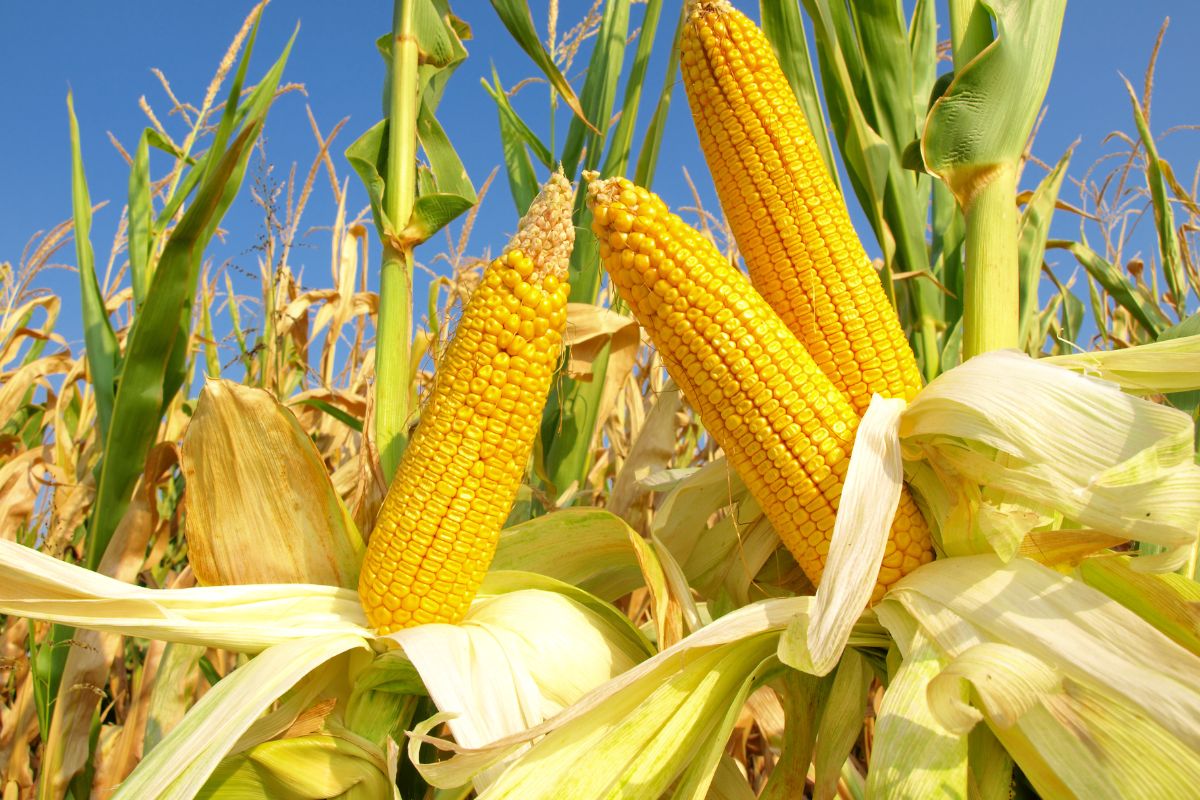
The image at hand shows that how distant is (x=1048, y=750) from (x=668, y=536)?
3.07 ft

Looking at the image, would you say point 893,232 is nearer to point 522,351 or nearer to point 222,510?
point 522,351

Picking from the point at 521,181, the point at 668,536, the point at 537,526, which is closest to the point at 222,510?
the point at 537,526

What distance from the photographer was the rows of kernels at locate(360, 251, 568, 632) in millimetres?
1517

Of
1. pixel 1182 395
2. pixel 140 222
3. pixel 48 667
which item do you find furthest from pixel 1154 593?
pixel 140 222

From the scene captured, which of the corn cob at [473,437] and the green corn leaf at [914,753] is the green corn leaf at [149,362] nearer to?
the corn cob at [473,437]

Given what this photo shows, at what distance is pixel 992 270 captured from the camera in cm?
164

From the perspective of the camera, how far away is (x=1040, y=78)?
5.60ft

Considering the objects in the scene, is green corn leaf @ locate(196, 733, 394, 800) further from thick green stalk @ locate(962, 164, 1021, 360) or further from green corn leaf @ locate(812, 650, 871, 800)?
thick green stalk @ locate(962, 164, 1021, 360)

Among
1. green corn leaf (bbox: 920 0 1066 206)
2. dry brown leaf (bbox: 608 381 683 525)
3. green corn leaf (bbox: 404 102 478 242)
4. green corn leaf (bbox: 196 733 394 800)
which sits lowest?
green corn leaf (bbox: 196 733 394 800)

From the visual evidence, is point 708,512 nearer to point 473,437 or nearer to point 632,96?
point 473,437

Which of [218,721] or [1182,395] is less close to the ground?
[1182,395]

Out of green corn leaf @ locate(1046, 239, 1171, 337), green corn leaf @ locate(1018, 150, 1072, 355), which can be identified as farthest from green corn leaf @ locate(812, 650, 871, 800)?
green corn leaf @ locate(1046, 239, 1171, 337)

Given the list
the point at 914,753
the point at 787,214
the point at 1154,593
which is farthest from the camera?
the point at 787,214

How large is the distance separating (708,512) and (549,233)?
76 cm
